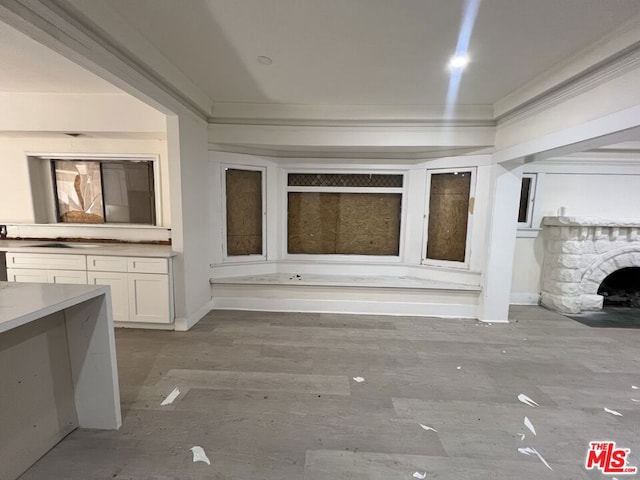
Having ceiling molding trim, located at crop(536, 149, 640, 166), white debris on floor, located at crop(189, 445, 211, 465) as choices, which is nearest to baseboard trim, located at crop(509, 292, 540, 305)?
ceiling molding trim, located at crop(536, 149, 640, 166)

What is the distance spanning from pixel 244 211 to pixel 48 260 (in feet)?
6.86

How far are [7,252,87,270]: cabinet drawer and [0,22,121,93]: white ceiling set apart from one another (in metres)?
1.69

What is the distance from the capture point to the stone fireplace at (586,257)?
141 inches

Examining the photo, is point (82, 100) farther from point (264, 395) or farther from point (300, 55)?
point (264, 395)

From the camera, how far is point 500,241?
3.15 metres

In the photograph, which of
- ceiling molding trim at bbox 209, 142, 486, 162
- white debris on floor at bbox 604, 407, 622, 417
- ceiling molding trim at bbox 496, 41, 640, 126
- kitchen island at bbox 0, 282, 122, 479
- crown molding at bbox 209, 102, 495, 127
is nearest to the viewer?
kitchen island at bbox 0, 282, 122, 479

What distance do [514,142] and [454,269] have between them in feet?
A: 5.25

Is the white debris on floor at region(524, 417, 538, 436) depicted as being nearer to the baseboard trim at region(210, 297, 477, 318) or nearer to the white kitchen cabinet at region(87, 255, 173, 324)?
the baseboard trim at region(210, 297, 477, 318)

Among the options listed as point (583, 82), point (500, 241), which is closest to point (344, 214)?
point (500, 241)

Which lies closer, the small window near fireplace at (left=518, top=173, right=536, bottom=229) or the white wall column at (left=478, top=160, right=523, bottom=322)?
the white wall column at (left=478, top=160, right=523, bottom=322)

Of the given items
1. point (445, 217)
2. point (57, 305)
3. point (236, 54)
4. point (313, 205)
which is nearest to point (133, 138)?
point (236, 54)

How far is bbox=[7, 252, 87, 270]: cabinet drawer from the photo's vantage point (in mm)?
2770

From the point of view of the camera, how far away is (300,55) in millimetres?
2086

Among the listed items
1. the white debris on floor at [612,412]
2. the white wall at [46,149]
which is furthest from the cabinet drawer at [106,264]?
the white debris on floor at [612,412]
